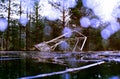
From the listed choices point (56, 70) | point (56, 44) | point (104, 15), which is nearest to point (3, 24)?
point (56, 44)

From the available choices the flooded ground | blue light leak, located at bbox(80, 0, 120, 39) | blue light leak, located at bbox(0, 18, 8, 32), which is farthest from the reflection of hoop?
the flooded ground

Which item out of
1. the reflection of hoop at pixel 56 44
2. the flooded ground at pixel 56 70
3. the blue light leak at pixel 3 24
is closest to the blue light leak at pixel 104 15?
the reflection of hoop at pixel 56 44

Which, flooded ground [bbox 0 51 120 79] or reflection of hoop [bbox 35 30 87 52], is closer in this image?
flooded ground [bbox 0 51 120 79]

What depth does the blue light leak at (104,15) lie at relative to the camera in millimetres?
21734

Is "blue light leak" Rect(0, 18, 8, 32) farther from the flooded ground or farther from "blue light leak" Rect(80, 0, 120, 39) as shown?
the flooded ground

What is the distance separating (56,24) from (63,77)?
16.8 metres

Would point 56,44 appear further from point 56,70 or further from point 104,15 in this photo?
point 56,70

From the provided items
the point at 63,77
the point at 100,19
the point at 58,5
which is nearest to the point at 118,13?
the point at 100,19

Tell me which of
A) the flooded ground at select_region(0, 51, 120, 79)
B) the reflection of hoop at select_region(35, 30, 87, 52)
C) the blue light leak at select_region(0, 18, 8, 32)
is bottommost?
the flooded ground at select_region(0, 51, 120, 79)

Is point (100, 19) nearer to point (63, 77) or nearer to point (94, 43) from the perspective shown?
point (94, 43)

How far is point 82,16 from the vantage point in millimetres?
22156

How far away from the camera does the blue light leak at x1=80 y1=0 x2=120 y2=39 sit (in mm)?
21734

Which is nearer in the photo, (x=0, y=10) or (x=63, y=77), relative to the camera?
(x=63, y=77)

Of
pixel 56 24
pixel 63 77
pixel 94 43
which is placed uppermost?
pixel 56 24
